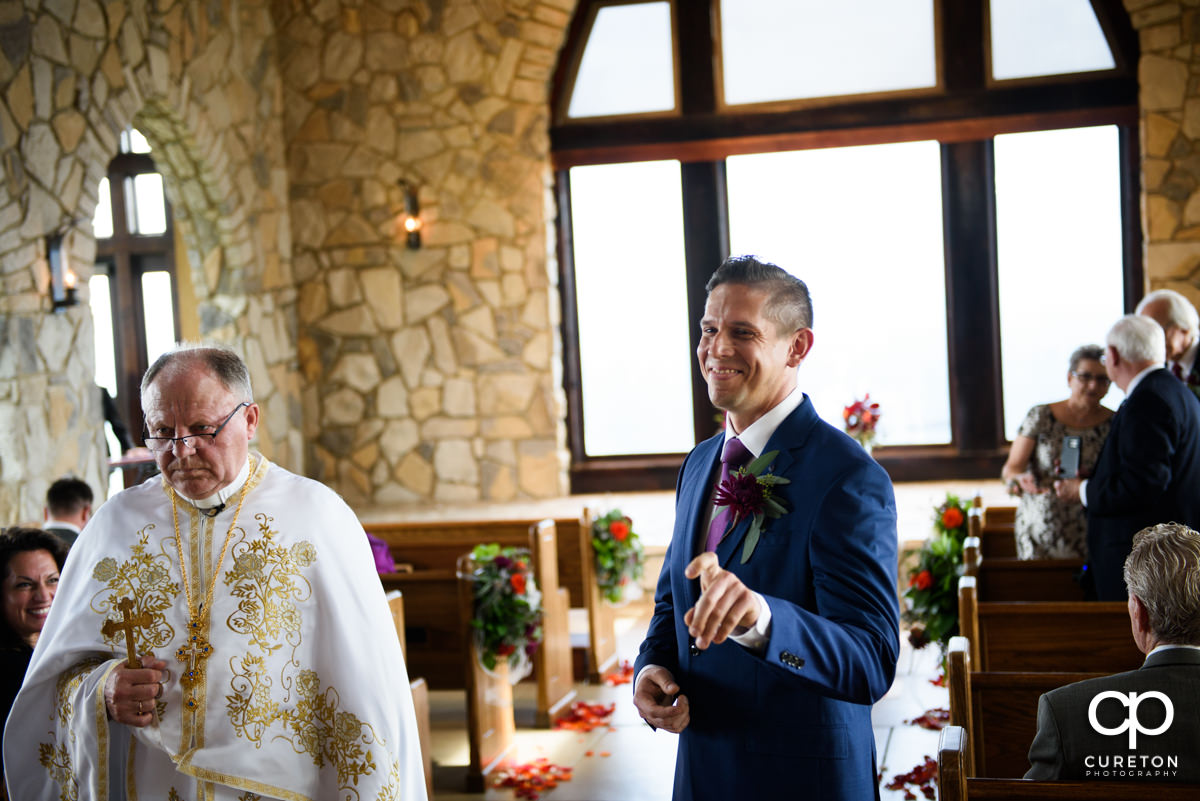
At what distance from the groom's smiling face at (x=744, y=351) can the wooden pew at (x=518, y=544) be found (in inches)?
141

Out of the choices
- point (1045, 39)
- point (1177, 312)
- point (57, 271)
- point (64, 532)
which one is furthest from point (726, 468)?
point (1045, 39)

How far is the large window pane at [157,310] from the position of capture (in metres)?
9.63

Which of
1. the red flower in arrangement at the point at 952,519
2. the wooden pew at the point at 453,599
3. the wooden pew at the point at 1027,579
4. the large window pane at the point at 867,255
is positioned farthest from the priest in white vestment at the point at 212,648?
the large window pane at the point at 867,255

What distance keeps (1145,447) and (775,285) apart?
6.98 feet

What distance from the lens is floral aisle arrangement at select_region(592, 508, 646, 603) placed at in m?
5.61

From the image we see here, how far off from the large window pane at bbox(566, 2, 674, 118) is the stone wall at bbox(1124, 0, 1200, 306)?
2986mm

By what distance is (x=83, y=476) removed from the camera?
6.12 meters

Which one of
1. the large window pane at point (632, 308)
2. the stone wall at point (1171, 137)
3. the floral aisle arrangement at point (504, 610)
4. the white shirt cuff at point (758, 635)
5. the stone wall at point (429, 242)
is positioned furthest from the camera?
the large window pane at point (632, 308)

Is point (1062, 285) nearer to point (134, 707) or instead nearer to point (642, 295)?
point (642, 295)

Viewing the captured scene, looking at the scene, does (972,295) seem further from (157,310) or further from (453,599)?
(157,310)

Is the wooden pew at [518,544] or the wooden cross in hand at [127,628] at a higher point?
the wooden cross in hand at [127,628]

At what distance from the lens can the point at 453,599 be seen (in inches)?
183

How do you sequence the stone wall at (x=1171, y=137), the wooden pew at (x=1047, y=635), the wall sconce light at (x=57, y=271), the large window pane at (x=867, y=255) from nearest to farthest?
the wooden pew at (x=1047, y=635), the wall sconce light at (x=57, y=271), the stone wall at (x=1171, y=137), the large window pane at (x=867, y=255)

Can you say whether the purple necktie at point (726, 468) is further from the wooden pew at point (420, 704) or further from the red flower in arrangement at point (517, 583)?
the red flower in arrangement at point (517, 583)
